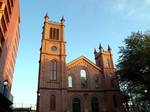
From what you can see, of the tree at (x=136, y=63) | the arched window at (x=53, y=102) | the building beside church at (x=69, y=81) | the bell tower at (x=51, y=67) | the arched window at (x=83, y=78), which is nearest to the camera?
the tree at (x=136, y=63)

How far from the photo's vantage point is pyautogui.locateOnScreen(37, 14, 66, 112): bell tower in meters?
30.5

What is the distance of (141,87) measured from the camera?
1193 inches

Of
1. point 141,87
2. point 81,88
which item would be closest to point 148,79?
point 141,87

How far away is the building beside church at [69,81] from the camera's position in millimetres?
31281

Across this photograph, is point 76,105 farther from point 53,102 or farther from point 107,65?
point 107,65

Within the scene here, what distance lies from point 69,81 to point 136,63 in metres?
13.7

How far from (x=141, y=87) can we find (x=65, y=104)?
13934mm

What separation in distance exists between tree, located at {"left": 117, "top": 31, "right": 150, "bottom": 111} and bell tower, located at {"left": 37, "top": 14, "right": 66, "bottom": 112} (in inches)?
462

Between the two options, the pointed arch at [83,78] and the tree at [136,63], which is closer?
the tree at [136,63]

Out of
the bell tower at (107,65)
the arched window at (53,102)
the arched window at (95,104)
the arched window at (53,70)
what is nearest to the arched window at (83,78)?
the arched window at (95,104)

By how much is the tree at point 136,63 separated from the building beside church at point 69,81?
5.47 metres

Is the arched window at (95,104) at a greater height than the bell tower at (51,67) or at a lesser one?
lesser

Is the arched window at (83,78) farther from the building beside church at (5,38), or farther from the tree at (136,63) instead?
the building beside church at (5,38)

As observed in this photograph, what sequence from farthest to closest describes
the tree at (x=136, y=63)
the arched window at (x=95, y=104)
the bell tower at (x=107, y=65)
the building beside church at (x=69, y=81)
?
the bell tower at (x=107, y=65), the arched window at (x=95, y=104), the building beside church at (x=69, y=81), the tree at (x=136, y=63)
